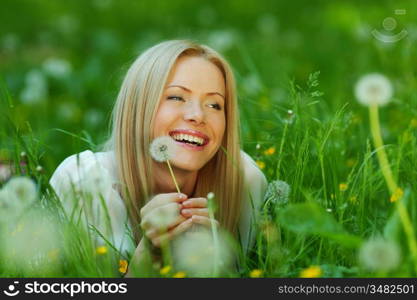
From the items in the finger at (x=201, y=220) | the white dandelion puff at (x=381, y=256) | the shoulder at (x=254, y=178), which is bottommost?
the white dandelion puff at (x=381, y=256)

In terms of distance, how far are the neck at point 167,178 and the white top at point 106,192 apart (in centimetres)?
10

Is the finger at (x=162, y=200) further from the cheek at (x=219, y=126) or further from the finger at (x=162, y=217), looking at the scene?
the cheek at (x=219, y=126)

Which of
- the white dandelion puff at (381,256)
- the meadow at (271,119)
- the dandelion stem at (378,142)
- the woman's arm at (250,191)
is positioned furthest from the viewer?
the woman's arm at (250,191)

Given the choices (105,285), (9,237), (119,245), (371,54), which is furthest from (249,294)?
(371,54)

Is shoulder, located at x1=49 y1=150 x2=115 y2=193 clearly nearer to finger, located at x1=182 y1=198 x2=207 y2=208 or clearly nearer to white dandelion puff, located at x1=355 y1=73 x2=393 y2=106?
finger, located at x1=182 y1=198 x2=207 y2=208

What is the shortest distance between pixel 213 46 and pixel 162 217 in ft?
9.37

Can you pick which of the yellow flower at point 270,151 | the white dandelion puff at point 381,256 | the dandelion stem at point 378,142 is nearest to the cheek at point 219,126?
the yellow flower at point 270,151

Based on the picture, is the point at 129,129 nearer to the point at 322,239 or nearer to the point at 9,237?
the point at 9,237

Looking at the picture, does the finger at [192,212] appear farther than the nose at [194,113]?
No

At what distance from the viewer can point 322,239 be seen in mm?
1492

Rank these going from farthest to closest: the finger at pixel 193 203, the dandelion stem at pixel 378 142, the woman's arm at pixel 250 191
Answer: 1. the woman's arm at pixel 250 191
2. the finger at pixel 193 203
3. the dandelion stem at pixel 378 142

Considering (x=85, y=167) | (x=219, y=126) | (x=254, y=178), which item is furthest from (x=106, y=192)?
(x=254, y=178)

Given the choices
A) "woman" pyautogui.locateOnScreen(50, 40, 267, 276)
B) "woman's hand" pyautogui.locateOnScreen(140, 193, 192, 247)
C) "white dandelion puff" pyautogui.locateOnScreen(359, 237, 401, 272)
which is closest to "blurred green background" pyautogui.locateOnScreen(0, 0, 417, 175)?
"woman" pyautogui.locateOnScreen(50, 40, 267, 276)

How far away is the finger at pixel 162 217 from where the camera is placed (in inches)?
58.7
